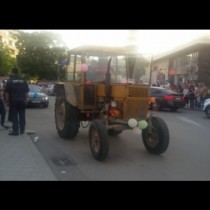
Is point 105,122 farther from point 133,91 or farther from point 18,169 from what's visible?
point 18,169

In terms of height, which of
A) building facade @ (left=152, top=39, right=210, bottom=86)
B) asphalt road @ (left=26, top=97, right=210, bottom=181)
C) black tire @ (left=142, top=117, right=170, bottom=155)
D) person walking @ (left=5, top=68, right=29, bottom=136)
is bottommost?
asphalt road @ (left=26, top=97, right=210, bottom=181)

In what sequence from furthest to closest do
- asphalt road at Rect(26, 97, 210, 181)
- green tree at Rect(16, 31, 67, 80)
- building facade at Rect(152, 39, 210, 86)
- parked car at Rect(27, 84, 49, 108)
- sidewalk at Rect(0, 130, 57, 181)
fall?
1. green tree at Rect(16, 31, 67, 80)
2. building facade at Rect(152, 39, 210, 86)
3. parked car at Rect(27, 84, 49, 108)
4. asphalt road at Rect(26, 97, 210, 181)
5. sidewalk at Rect(0, 130, 57, 181)

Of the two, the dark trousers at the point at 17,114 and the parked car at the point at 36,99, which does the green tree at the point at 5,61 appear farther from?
the dark trousers at the point at 17,114

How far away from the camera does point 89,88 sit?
818 cm

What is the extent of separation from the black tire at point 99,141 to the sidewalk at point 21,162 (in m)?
1.09

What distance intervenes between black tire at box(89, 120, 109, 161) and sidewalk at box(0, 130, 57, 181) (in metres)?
1.09

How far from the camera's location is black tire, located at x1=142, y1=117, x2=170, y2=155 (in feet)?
24.4

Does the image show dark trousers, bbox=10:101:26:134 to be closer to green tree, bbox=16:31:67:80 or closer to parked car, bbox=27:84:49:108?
parked car, bbox=27:84:49:108

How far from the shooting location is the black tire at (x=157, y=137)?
7426 millimetres

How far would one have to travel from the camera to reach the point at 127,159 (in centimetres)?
720

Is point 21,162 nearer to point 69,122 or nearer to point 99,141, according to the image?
point 99,141

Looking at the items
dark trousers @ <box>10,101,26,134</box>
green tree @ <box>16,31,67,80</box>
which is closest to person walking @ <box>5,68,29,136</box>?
dark trousers @ <box>10,101,26,134</box>
